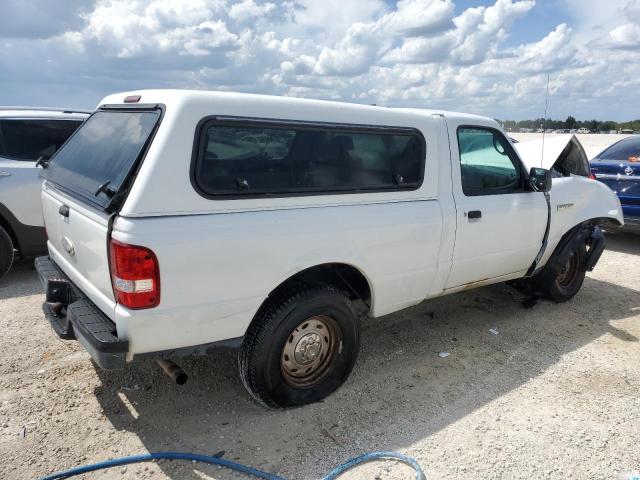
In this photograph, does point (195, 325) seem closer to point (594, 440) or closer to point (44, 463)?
point (44, 463)

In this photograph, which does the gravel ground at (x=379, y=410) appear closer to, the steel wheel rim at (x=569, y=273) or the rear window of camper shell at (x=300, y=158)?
the steel wheel rim at (x=569, y=273)

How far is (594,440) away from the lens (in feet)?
10.0

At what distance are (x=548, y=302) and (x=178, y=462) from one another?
4195 millimetres

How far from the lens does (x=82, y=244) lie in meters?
2.88

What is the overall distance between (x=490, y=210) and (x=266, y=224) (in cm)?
207

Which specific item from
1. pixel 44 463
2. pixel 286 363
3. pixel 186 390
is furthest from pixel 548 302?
pixel 44 463

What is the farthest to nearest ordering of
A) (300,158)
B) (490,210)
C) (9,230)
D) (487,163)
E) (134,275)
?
1. (9,230)
2. (487,163)
3. (490,210)
4. (300,158)
5. (134,275)

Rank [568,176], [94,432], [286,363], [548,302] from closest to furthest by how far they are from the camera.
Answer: [94,432]
[286,363]
[568,176]
[548,302]

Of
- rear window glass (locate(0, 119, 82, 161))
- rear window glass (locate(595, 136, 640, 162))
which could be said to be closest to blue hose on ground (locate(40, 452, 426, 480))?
rear window glass (locate(0, 119, 82, 161))

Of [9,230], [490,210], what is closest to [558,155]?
[490,210]

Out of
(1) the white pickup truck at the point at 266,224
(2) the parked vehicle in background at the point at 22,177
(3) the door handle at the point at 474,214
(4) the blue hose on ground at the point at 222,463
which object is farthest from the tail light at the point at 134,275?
(2) the parked vehicle in background at the point at 22,177

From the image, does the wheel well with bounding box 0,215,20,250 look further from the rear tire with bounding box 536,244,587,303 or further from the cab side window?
the rear tire with bounding box 536,244,587,303

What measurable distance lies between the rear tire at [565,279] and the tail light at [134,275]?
Answer: 397 cm

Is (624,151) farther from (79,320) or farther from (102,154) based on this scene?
(79,320)
